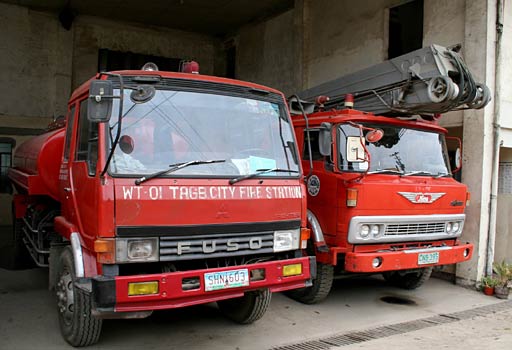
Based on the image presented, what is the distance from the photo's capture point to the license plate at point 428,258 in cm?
562

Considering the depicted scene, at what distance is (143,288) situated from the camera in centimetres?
351

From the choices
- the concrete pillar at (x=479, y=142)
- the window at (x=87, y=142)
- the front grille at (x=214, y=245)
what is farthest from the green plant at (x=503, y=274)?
the window at (x=87, y=142)

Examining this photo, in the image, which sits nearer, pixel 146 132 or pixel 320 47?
pixel 146 132

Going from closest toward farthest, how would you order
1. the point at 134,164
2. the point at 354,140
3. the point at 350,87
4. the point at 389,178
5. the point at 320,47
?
1. the point at 134,164
2. the point at 354,140
3. the point at 389,178
4. the point at 350,87
5. the point at 320,47

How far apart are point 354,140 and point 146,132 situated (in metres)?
2.48

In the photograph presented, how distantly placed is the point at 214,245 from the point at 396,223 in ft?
8.76

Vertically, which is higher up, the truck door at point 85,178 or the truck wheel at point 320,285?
the truck door at point 85,178

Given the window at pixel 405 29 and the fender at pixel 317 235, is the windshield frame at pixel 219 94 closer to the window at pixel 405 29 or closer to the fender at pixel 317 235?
the fender at pixel 317 235

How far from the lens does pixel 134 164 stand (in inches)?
147

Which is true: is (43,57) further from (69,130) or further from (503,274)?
(503,274)

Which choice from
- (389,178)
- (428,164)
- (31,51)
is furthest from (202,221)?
(31,51)

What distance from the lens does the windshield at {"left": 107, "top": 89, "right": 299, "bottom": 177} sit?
3.81m

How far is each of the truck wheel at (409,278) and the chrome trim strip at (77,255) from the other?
4.50m

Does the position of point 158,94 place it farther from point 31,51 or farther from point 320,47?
point 31,51
